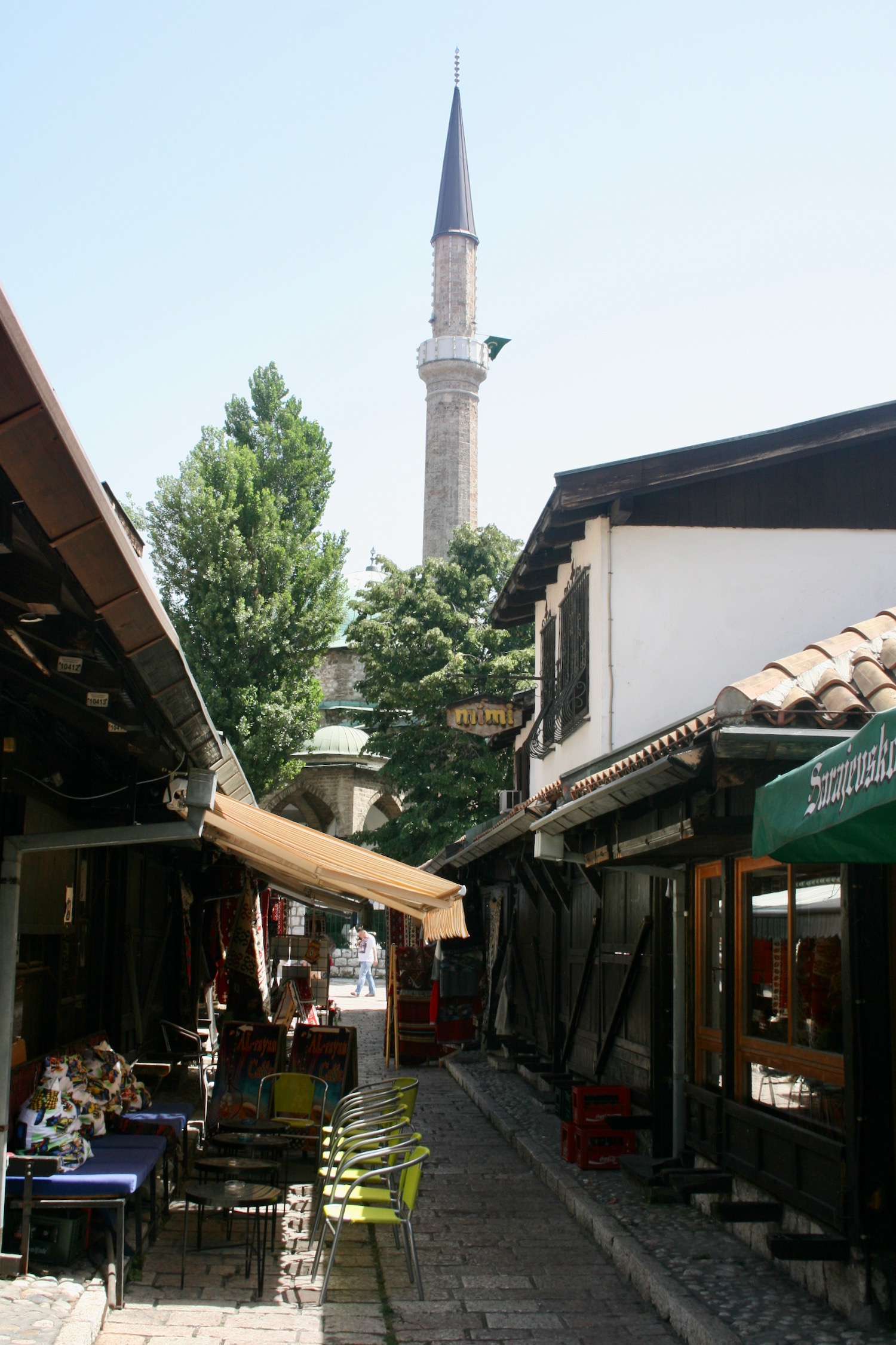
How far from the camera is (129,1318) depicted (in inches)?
231

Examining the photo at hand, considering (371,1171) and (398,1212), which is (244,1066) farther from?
(398,1212)

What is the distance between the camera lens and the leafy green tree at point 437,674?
90.8ft

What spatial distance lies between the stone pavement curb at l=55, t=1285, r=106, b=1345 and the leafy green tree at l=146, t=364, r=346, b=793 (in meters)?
23.4

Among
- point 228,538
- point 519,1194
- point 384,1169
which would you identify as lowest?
point 519,1194

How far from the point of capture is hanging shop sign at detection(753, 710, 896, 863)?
341 cm

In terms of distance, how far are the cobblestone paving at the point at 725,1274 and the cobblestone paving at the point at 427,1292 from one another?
28 cm

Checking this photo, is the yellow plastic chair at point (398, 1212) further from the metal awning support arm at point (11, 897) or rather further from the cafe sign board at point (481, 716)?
the cafe sign board at point (481, 716)

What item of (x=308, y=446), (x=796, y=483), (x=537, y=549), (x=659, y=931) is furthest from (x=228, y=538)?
(x=659, y=931)

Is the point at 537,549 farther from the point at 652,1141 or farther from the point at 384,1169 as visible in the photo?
the point at 384,1169

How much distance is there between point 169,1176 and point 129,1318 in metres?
3.21

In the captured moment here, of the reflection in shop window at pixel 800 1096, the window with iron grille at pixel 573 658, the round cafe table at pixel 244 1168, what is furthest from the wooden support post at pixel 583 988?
the round cafe table at pixel 244 1168

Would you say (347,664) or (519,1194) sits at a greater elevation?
(347,664)

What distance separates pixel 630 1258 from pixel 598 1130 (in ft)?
8.65

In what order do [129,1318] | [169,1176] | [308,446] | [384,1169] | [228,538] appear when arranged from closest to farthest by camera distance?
[129,1318]
[384,1169]
[169,1176]
[228,538]
[308,446]
